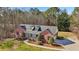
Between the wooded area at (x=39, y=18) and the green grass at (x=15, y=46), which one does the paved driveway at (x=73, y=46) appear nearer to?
the wooded area at (x=39, y=18)

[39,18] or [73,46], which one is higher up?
[39,18]

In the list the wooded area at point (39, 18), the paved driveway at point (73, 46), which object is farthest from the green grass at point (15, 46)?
the paved driveway at point (73, 46)

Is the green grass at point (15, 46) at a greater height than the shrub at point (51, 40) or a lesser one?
lesser

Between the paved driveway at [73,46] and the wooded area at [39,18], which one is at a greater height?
the wooded area at [39,18]

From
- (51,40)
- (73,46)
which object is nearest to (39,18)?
(51,40)

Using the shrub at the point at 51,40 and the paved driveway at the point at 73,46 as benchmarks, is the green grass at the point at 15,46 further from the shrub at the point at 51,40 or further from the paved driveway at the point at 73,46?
the paved driveway at the point at 73,46

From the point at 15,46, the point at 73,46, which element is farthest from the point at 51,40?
the point at 15,46

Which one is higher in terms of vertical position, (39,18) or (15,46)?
(39,18)

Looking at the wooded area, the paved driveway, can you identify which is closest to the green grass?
the wooded area

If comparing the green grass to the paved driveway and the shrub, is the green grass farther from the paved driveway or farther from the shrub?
the paved driveway

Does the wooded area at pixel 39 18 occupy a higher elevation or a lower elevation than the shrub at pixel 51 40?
higher

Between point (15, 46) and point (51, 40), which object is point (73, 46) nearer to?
point (51, 40)
